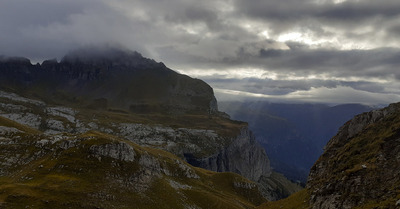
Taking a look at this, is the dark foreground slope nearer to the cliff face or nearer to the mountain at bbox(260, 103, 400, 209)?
the mountain at bbox(260, 103, 400, 209)

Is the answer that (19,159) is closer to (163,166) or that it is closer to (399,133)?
(163,166)

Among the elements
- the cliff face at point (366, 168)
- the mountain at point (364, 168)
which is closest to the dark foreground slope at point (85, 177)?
the mountain at point (364, 168)

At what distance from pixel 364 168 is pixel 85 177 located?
236 ft

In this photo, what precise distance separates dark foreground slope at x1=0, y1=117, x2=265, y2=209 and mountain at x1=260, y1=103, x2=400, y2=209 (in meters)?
41.7

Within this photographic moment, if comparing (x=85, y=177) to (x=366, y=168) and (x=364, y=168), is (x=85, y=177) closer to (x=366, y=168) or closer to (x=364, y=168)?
(x=364, y=168)

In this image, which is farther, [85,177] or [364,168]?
[85,177]

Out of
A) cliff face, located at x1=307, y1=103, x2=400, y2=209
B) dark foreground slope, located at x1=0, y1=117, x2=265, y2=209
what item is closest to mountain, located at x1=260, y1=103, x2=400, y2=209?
cliff face, located at x1=307, y1=103, x2=400, y2=209

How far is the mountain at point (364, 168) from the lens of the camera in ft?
158

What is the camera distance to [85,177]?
81.7 metres

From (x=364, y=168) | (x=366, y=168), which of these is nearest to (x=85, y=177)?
(x=364, y=168)

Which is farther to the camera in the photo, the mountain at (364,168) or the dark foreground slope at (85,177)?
the dark foreground slope at (85,177)

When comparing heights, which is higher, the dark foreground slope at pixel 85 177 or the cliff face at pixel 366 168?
the cliff face at pixel 366 168

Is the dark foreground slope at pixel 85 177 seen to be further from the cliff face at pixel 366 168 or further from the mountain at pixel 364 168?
the cliff face at pixel 366 168

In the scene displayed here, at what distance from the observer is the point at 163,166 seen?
114 meters
